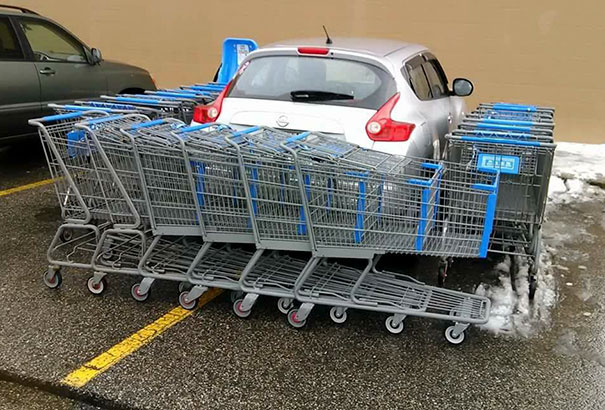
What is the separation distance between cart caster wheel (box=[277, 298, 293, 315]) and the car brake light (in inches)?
81.5

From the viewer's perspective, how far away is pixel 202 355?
3570mm

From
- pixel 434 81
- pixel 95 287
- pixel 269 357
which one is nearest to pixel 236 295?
pixel 269 357

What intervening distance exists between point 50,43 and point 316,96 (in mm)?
4933

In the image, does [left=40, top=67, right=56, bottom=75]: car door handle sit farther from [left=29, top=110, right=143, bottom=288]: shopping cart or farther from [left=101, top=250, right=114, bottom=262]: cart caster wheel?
[left=101, top=250, right=114, bottom=262]: cart caster wheel

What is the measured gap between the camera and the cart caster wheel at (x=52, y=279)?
174 inches

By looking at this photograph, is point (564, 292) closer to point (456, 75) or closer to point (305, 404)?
point (305, 404)

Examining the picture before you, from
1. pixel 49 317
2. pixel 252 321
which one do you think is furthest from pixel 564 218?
pixel 49 317

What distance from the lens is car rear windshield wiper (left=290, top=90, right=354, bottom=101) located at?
453cm

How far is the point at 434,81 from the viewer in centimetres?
587

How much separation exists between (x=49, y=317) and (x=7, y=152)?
5541 mm

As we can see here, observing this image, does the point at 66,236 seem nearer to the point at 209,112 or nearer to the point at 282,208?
the point at 209,112

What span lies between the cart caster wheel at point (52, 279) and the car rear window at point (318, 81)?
2.02 m


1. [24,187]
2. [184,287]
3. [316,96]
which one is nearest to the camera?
[184,287]

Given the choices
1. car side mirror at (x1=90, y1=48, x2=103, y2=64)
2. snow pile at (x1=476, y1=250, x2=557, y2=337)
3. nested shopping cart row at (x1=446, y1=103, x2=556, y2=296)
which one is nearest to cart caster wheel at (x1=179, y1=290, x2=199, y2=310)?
snow pile at (x1=476, y1=250, x2=557, y2=337)
